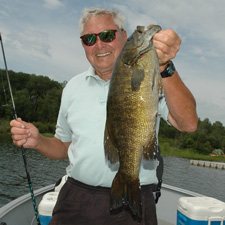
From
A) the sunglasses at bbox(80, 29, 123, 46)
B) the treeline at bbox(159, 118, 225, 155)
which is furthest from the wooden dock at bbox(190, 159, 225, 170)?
the sunglasses at bbox(80, 29, 123, 46)

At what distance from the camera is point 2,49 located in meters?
3.89

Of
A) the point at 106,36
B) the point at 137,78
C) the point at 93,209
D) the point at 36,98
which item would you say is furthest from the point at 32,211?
the point at 36,98

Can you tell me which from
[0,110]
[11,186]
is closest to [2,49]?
[11,186]

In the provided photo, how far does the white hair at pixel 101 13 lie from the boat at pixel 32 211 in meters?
3.10

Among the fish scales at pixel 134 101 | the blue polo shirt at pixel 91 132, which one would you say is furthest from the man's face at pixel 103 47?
the fish scales at pixel 134 101

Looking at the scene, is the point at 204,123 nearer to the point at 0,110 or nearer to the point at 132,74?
the point at 0,110

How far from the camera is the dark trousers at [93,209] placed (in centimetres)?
255

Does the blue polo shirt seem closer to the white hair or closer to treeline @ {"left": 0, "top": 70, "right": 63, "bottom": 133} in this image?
the white hair

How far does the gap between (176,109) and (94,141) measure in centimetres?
94

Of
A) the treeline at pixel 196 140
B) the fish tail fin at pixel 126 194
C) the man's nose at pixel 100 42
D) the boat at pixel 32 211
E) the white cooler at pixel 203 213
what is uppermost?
the man's nose at pixel 100 42

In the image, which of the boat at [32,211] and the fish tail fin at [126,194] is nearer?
the fish tail fin at [126,194]

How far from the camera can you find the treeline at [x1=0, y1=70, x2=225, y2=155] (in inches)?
2789

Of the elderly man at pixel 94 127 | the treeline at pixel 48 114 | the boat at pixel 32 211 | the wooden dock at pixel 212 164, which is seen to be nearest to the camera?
the elderly man at pixel 94 127

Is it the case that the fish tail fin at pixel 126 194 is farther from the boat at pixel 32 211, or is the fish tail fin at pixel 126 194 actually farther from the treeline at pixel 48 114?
the treeline at pixel 48 114
